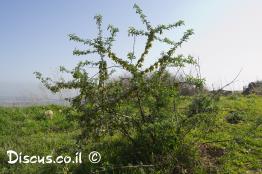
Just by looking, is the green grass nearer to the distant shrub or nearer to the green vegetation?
the green vegetation

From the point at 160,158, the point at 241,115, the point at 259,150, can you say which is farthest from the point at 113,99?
the point at 241,115

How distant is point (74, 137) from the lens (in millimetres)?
9109

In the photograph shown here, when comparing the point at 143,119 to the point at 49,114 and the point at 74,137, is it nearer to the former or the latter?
the point at 74,137

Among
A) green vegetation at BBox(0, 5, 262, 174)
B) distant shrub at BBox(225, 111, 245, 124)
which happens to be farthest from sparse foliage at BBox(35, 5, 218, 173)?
distant shrub at BBox(225, 111, 245, 124)

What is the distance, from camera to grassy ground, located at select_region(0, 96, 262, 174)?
7.64 m

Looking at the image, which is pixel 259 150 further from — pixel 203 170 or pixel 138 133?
pixel 138 133

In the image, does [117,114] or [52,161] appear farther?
[52,161]

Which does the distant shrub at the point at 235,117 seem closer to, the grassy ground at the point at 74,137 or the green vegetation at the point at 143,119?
the grassy ground at the point at 74,137

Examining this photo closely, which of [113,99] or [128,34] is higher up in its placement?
[128,34]

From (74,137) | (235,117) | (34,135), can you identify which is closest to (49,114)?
(34,135)

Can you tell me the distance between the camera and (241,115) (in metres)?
11.0

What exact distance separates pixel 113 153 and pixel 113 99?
44.4 inches

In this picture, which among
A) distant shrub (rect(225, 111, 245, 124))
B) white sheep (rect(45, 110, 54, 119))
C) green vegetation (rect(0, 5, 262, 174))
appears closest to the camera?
green vegetation (rect(0, 5, 262, 174))

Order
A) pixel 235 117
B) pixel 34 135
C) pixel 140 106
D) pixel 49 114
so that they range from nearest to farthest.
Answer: pixel 140 106, pixel 34 135, pixel 235 117, pixel 49 114
